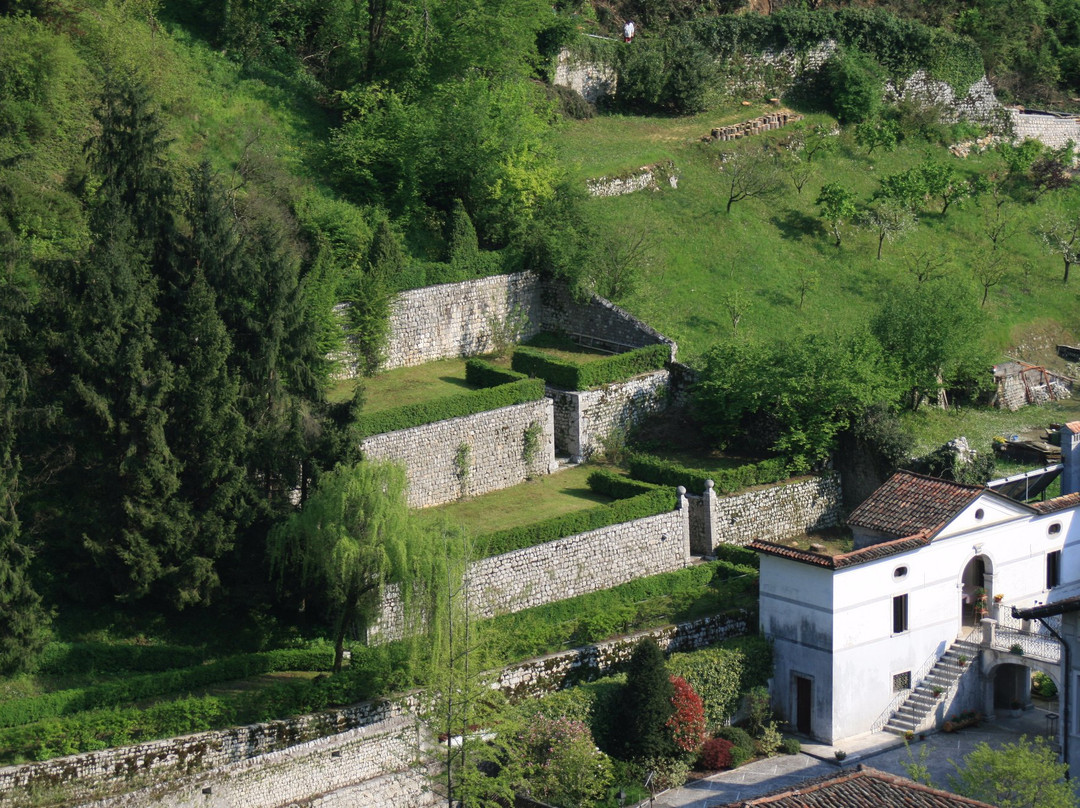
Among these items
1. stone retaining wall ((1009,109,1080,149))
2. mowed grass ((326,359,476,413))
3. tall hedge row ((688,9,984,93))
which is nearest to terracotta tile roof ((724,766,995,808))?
mowed grass ((326,359,476,413))

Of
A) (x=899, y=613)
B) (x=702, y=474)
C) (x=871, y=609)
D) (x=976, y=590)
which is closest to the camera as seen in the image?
(x=871, y=609)

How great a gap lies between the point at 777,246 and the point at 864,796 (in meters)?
28.7

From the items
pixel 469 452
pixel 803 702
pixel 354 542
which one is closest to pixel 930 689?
pixel 803 702

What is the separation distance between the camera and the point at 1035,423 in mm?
47906

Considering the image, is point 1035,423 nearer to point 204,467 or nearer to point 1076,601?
point 1076,601

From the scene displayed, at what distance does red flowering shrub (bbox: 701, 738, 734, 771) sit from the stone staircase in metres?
4.25

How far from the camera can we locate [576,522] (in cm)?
3850

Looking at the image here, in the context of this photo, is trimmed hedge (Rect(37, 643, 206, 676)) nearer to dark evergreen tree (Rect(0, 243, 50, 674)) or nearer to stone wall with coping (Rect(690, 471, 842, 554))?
dark evergreen tree (Rect(0, 243, 50, 674))

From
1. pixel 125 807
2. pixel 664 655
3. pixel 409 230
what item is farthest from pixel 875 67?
pixel 125 807

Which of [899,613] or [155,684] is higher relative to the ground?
[155,684]

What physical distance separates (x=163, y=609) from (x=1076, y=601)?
63.1 ft

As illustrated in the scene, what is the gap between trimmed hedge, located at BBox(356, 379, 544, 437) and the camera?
129ft

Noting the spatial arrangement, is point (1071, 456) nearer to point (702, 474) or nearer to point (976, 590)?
point (976, 590)

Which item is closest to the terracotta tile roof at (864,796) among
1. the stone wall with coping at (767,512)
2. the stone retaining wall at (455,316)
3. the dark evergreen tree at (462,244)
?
the stone wall with coping at (767,512)
